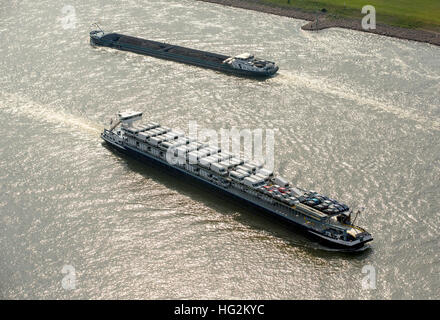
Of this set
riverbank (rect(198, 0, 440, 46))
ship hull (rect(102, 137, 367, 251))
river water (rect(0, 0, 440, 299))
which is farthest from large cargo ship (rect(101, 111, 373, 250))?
riverbank (rect(198, 0, 440, 46))

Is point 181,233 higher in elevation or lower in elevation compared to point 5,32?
lower

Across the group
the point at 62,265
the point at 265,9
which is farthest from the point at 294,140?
the point at 265,9

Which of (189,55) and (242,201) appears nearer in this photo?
(242,201)

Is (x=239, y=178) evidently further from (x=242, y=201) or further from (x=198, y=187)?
(x=198, y=187)

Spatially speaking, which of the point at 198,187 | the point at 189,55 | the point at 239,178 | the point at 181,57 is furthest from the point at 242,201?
the point at 189,55

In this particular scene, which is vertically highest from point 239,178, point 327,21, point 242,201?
point 327,21

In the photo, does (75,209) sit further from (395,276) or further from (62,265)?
(395,276)

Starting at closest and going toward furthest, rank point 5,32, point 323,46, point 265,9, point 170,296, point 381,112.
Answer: point 170,296, point 381,112, point 323,46, point 5,32, point 265,9

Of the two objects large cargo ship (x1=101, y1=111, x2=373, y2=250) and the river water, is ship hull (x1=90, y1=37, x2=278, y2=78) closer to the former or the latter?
the river water
